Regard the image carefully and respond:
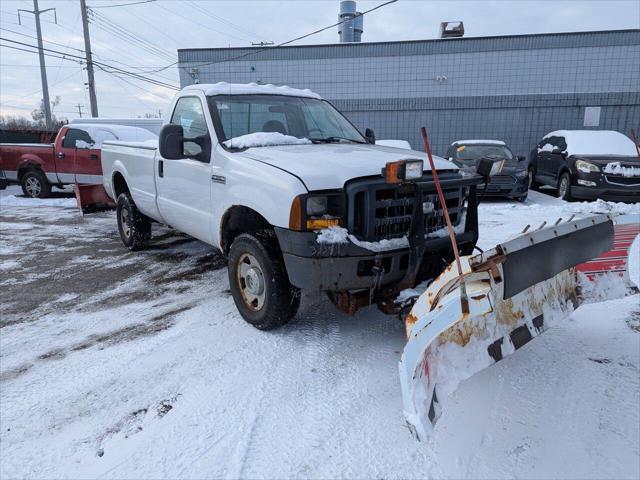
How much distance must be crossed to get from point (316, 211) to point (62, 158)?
10723mm

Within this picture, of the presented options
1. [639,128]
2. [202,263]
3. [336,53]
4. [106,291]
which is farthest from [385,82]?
[106,291]

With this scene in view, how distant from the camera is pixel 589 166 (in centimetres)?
960

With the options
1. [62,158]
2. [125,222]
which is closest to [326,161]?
[125,222]

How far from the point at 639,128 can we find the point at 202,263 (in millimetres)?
18623

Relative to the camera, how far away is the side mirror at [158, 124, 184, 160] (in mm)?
3818

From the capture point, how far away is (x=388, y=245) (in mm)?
3020

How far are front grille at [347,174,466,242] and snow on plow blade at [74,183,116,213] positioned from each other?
6.16 meters

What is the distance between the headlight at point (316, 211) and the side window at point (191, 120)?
5.28 feet

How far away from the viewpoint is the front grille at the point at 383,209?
3.00 meters

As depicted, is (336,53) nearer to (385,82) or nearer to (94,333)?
A: (385,82)

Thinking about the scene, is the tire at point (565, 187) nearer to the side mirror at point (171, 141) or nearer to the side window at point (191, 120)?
the side window at point (191, 120)

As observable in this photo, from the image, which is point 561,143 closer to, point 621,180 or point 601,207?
point 621,180

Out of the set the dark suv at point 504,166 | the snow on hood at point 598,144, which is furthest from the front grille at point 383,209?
the snow on hood at point 598,144

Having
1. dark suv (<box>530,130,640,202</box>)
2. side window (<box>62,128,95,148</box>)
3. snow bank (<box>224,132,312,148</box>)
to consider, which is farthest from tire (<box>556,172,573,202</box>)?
side window (<box>62,128,95,148</box>)
